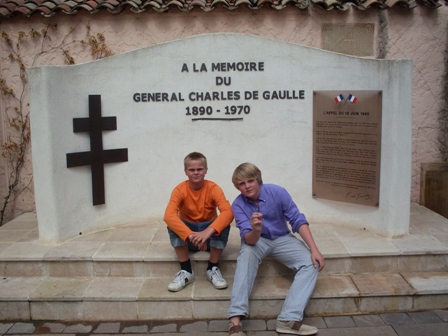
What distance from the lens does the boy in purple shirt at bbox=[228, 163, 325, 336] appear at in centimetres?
377

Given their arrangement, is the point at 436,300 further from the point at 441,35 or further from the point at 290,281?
the point at 441,35

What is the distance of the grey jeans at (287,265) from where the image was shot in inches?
149

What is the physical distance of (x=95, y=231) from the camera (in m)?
5.32

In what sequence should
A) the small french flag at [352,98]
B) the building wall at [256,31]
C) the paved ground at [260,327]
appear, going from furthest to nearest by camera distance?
the building wall at [256,31] → the small french flag at [352,98] → the paved ground at [260,327]

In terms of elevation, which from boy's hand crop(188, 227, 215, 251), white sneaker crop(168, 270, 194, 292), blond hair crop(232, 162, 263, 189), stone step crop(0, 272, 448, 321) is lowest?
stone step crop(0, 272, 448, 321)

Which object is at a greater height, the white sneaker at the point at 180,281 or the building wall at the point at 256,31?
the building wall at the point at 256,31

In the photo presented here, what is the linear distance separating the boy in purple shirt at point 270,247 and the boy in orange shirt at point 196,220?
227 millimetres

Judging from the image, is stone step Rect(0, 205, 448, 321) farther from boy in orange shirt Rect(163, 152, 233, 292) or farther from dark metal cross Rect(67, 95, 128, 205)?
dark metal cross Rect(67, 95, 128, 205)

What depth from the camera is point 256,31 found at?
20.5ft

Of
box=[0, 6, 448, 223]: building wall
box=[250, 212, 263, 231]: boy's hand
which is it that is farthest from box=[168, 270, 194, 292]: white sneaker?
box=[0, 6, 448, 223]: building wall

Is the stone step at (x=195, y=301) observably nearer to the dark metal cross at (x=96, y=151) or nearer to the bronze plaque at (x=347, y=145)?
the bronze plaque at (x=347, y=145)

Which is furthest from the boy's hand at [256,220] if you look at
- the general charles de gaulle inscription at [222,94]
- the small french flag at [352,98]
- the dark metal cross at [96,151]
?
the dark metal cross at [96,151]

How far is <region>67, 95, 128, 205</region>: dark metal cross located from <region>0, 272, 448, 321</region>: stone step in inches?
53.1

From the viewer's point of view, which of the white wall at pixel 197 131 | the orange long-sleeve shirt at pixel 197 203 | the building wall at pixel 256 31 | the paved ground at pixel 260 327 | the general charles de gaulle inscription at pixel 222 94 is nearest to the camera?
the paved ground at pixel 260 327
